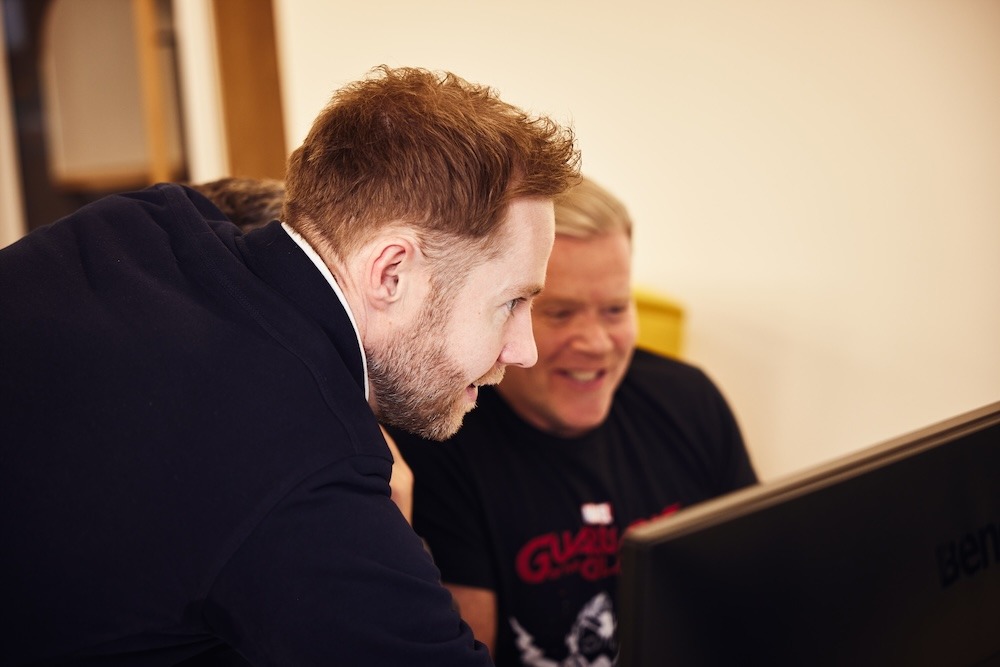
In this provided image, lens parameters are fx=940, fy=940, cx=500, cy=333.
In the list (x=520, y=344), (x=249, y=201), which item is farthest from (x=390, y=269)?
(x=249, y=201)

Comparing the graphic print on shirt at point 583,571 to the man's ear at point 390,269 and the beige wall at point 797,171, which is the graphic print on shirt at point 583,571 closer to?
the man's ear at point 390,269

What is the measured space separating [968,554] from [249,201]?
1037 millimetres

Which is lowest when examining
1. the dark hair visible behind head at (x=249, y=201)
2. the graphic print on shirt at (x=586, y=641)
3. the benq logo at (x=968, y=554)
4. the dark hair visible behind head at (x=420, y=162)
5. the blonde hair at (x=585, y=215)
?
the graphic print on shirt at (x=586, y=641)

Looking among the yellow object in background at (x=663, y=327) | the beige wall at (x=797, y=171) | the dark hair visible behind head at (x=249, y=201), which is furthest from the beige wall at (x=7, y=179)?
the yellow object in background at (x=663, y=327)

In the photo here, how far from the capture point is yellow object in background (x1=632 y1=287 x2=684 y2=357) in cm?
187

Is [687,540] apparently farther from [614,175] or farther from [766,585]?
[614,175]

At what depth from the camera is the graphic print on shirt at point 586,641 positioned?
4.56 feet

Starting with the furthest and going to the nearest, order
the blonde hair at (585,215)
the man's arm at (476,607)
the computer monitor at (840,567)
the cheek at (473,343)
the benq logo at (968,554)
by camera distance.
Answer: the blonde hair at (585,215) → the man's arm at (476,607) → the cheek at (473,343) → the benq logo at (968,554) → the computer monitor at (840,567)

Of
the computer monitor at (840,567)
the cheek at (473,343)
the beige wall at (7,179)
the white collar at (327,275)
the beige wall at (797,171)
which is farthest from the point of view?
the beige wall at (7,179)

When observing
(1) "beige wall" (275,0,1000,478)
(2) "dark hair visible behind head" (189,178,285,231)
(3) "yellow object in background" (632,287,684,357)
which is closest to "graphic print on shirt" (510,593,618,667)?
(3) "yellow object in background" (632,287,684,357)

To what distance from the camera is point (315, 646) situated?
0.72m

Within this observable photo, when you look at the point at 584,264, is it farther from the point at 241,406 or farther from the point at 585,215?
the point at 241,406

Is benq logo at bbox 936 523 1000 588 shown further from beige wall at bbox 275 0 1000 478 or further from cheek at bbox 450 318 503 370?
beige wall at bbox 275 0 1000 478

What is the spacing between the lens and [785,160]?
6.35ft
